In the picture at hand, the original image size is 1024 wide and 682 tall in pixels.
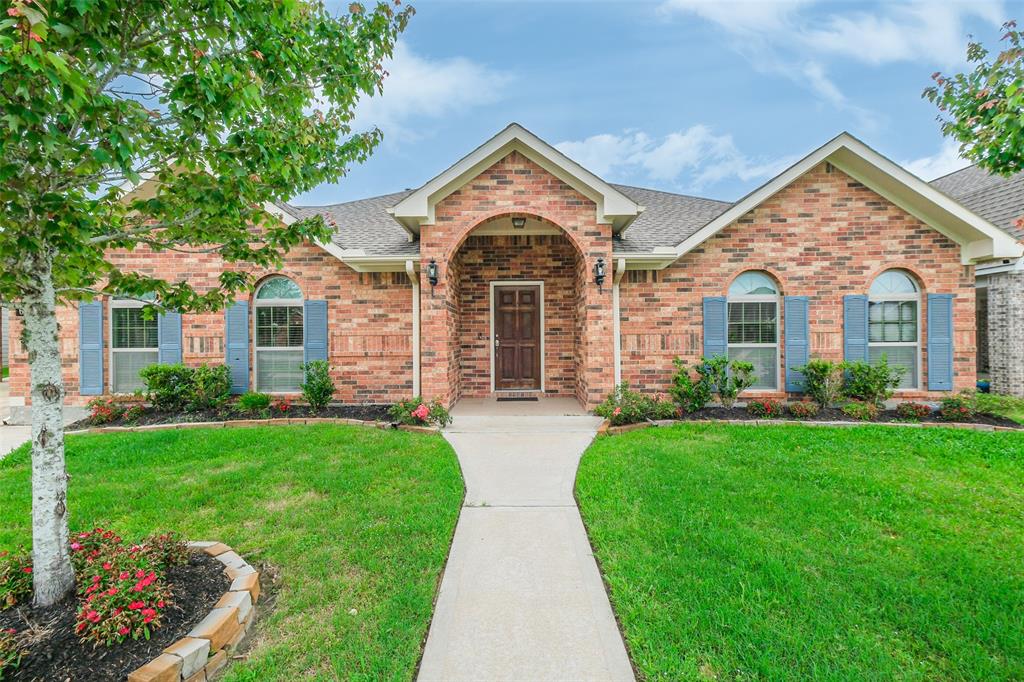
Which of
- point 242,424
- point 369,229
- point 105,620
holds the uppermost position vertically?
point 369,229

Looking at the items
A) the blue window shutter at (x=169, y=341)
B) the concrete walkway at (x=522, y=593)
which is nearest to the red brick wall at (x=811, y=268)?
the concrete walkway at (x=522, y=593)

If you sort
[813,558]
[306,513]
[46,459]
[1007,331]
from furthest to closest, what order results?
[1007,331]
[306,513]
[813,558]
[46,459]

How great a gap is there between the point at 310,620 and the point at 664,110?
1470 centimetres

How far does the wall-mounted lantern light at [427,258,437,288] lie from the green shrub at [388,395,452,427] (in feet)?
6.18

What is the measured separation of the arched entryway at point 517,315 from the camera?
29.5ft

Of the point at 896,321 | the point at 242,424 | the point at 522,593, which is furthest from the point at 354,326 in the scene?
the point at 896,321

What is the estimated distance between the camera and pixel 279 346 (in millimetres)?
8086

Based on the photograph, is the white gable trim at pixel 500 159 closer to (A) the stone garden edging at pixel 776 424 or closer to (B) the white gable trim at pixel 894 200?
(B) the white gable trim at pixel 894 200

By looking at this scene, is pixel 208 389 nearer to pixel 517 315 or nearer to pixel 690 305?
pixel 517 315

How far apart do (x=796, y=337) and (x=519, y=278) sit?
525 cm

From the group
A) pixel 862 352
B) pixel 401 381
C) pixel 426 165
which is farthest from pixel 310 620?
pixel 426 165

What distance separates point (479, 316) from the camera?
904 cm

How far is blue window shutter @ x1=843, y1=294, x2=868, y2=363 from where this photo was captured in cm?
773

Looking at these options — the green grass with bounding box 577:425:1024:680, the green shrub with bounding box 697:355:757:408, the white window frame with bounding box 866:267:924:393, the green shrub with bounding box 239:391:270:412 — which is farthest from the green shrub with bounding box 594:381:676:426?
the green shrub with bounding box 239:391:270:412
